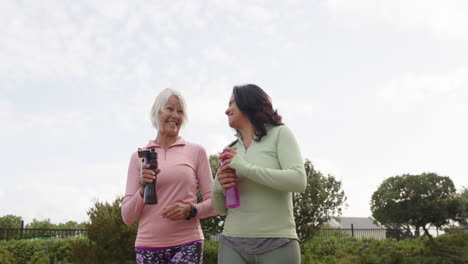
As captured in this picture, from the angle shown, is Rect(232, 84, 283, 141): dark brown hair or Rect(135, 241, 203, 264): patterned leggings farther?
Rect(135, 241, 203, 264): patterned leggings

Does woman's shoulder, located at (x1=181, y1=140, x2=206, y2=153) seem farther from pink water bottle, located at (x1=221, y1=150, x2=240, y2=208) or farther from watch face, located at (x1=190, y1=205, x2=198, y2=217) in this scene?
pink water bottle, located at (x1=221, y1=150, x2=240, y2=208)

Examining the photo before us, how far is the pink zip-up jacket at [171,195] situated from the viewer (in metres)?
2.83

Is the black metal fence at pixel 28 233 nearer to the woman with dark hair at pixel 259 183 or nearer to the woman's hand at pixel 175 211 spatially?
the woman's hand at pixel 175 211

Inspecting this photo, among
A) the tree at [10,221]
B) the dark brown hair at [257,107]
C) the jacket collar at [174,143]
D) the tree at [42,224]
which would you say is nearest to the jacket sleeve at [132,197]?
the jacket collar at [174,143]

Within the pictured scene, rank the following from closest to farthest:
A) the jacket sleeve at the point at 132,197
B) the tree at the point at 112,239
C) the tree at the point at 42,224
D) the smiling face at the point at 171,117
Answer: the jacket sleeve at the point at 132,197 → the smiling face at the point at 171,117 → the tree at the point at 112,239 → the tree at the point at 42,224

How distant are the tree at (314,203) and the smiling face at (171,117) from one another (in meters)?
10.9

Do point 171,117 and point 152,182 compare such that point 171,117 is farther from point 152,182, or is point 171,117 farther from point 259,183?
point 259,183

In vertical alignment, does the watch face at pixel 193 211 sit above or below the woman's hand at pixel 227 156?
below

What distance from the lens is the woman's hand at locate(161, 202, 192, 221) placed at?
2.79 m

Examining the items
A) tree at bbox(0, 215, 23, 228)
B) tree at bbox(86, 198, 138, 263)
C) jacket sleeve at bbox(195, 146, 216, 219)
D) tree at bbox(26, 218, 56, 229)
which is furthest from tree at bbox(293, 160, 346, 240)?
tree at bbox(0, 215, 23, 228)

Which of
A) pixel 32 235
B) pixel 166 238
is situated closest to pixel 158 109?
pixel 166 238

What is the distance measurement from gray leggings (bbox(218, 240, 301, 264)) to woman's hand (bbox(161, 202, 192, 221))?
0.54m

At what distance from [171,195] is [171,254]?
41cm

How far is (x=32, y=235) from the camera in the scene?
66.9ft
